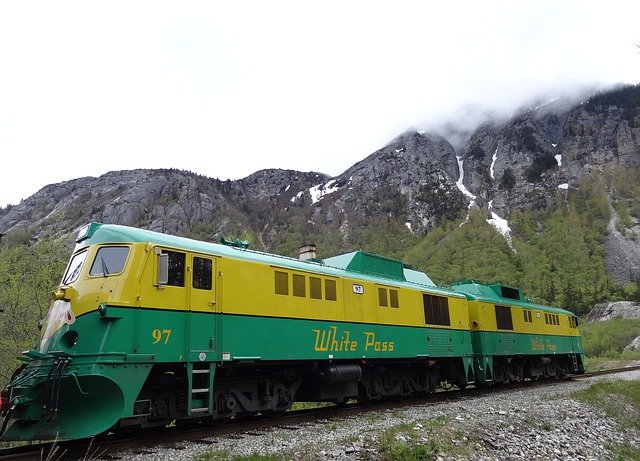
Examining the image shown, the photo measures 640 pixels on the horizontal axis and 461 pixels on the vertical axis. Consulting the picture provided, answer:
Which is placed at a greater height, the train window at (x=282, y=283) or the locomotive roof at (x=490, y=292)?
the locomotive roof at (x=490, y=292)

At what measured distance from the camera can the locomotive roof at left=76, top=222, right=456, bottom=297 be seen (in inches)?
392

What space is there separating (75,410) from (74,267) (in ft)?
10.1

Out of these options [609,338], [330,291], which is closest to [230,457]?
[330,291]

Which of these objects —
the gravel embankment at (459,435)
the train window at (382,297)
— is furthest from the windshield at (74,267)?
the train window at (382,297)

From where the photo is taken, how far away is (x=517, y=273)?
104 meters

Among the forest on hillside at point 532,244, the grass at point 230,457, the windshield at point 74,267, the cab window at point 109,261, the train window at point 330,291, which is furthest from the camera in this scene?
the forest on hillside at point 532,244

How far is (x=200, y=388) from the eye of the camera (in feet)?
32.8

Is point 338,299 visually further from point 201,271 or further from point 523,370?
point 523,370

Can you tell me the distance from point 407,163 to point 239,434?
166882 millimetres

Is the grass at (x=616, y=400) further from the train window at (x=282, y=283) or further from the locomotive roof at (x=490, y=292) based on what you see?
the train window at (x=282, y=283)

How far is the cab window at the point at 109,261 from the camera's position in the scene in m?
9.40

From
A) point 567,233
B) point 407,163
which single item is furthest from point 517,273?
point 407,163

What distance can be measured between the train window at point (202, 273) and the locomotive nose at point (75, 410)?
8.81 ft

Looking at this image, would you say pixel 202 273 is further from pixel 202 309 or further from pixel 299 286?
pixel 299 286
